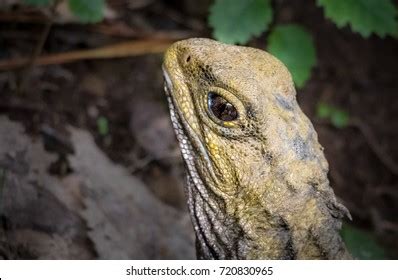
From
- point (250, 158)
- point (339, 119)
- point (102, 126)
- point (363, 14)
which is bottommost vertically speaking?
point (102, 126)

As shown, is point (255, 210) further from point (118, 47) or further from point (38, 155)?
point (118, 47)

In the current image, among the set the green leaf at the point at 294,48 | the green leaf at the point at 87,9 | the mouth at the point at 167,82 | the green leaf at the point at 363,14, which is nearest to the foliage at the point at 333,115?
the green leaf at the point at 294,48

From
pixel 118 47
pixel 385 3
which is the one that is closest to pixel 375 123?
pixel 385 3

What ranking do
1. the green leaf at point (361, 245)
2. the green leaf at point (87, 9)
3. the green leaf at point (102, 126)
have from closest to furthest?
the green leaf at point (87, 9)
the green leaf at point (361, 245)
the green leaf at point (102, 126)

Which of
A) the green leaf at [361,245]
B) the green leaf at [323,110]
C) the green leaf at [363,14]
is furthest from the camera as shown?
the green leaf at [323,110]

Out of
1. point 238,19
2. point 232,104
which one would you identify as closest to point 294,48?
point 238,19

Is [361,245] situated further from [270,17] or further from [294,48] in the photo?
[270,17]

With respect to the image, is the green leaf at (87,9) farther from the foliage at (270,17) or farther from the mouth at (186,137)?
the mouth at (186,137)

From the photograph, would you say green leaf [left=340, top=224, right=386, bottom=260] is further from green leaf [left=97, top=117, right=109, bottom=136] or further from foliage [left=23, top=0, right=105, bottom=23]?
foliage [left=23, top=0, right=105, bottom=23]

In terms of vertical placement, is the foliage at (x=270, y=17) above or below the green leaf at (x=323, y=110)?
above
